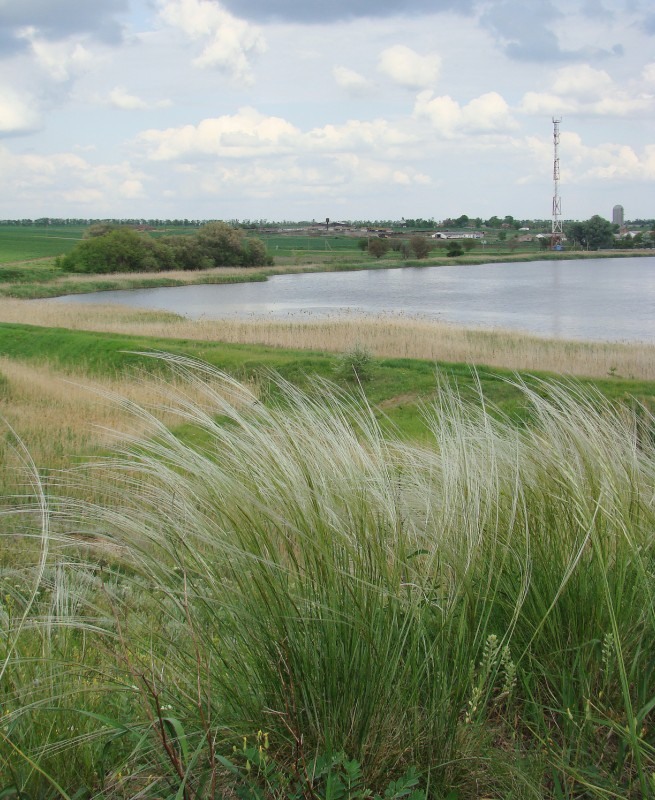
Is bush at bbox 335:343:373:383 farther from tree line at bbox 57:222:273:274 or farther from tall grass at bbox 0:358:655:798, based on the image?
tree line at bbox 57:222:273:274

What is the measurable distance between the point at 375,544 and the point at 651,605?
807 mm

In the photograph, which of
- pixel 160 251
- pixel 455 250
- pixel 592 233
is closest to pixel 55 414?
pixel 160 251

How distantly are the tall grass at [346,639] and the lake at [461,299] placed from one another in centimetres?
2411

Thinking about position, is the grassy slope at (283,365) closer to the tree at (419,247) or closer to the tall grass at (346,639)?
the tall grass at (346,639)

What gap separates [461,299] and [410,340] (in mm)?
26055

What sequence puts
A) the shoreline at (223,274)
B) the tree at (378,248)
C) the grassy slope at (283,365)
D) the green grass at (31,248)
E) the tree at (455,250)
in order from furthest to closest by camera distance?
the tree at (455,250), the tree at (378,248), the green grass at (31,248), the shoreline at (223,274), the grassy slope at (283,365)

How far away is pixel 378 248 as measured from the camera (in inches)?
3659

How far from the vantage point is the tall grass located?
1.83 meters

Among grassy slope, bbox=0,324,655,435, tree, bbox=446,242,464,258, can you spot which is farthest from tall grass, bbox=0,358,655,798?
tree, bbox=446,242,464,258

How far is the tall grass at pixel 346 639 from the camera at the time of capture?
71.9 inches

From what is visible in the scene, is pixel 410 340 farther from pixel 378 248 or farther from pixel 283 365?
pixel 378 248

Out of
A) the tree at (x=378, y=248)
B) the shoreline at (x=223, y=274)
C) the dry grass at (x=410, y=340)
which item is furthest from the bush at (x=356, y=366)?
the tree at (x=378, y=248)

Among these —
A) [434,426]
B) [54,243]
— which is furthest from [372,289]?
[54,243]

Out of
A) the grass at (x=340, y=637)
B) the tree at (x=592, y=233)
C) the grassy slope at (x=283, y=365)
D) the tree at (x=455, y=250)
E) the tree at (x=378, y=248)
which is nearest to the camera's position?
the grass at (x=340, y=637)
